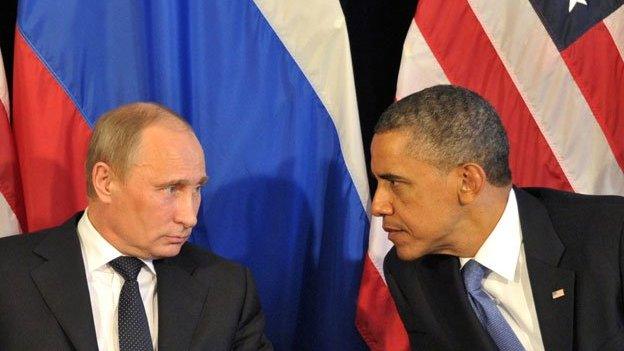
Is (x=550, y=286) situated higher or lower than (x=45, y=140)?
lower

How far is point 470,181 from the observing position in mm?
2453

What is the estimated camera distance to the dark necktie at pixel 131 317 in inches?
93.9

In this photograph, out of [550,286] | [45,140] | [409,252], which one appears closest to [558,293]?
[550,286]

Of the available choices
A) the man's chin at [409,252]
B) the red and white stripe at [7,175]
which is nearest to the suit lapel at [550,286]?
the man's chin at [409,252]

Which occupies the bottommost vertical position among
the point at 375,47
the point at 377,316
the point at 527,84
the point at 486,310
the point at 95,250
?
the point at 377,316

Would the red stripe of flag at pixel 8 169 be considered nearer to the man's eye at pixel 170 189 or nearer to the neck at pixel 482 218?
the man's eye at pixel 170 189

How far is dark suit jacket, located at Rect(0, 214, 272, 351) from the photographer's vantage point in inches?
92.0

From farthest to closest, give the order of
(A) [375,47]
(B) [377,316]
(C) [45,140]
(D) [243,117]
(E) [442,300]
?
(A) [375,47], (B) [377,316], (D) [243,117], (C) [45,140], (E) [442,300]

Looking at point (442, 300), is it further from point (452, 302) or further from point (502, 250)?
point (502, 250)

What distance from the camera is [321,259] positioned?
314cm

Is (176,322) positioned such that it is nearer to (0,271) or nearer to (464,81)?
(0,271)

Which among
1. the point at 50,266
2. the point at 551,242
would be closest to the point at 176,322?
the point at 50,266

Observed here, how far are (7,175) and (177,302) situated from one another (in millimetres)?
701

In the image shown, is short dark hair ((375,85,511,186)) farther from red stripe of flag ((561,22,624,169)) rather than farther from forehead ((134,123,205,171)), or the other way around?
red stripe of flag ((561,22,624,169))
